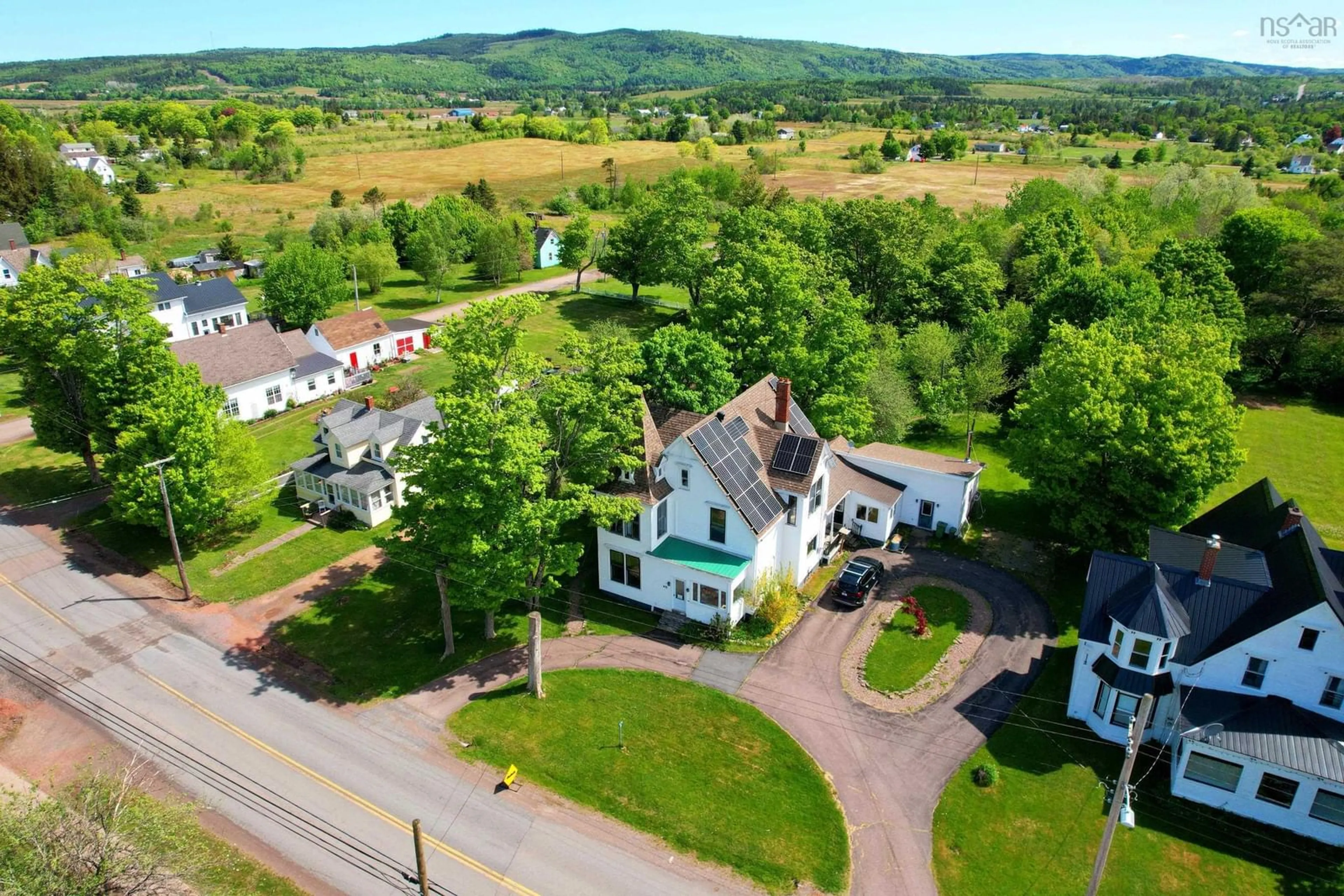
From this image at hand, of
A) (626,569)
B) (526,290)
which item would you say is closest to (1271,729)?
(626,569)

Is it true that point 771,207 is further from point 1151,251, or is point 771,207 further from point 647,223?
point 1151,251

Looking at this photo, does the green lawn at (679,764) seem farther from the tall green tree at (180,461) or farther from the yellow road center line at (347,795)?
the tall green tree at (180,461)

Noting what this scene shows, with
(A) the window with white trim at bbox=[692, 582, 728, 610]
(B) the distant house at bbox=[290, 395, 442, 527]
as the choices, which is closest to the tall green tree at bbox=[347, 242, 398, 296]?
(B) the distant house at bbox=[290, 395, 442, 527]

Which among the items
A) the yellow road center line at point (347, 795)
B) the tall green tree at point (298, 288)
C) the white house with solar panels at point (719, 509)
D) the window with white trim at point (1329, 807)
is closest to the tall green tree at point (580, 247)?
the tall green tree at point (298, 288)

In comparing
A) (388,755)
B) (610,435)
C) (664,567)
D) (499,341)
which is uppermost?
(499,341)

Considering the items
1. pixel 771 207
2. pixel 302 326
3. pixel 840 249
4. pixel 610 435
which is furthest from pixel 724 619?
pixel 771 207

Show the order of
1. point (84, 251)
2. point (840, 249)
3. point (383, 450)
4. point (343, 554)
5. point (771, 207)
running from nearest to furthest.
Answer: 1. point (343, 554)
2. point (383, 450)
3. point (840, 249)
4. point (84, 251)
5. point (771, 207)
